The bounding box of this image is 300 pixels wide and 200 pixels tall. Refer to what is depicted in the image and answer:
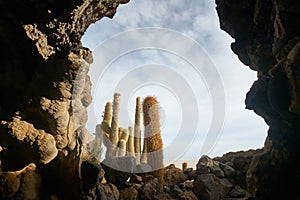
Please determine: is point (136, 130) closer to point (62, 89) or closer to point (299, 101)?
point (62, 89)

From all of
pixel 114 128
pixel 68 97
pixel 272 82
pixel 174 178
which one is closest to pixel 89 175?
pixel 68 97

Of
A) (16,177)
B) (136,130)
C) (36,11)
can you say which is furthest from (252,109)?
(136,130)

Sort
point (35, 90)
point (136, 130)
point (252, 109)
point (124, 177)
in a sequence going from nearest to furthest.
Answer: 1. point (252, 109)
2. point (35, 90)
3. point (124, 177)
4. point (136, 130)

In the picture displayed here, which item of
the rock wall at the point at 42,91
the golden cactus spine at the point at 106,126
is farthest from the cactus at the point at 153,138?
the golden cactus spine at the point at 106,126

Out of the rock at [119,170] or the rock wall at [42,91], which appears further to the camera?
the rock at [119,170]

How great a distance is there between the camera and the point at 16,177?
14.1 ft

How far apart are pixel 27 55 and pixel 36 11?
3.35 ft

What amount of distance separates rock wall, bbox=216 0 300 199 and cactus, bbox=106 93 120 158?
291 inches

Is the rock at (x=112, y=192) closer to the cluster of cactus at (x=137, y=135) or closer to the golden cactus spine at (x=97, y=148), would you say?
the cluster of cactus at (x=137, y=135)

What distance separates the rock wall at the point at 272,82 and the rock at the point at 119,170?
348cm

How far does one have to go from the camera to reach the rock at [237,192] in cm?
607

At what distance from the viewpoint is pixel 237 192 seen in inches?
244

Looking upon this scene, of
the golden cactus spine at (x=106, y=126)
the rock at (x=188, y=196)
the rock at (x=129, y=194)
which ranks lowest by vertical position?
the rock at (x=188, y=196)

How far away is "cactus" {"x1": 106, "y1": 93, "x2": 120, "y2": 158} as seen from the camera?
1045 centimetres
